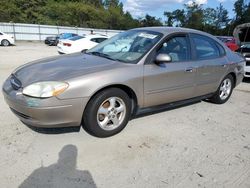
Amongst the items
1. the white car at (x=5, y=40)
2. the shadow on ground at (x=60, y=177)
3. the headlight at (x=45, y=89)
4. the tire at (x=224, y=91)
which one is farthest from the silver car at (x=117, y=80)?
the white car at (x=5, y=40)

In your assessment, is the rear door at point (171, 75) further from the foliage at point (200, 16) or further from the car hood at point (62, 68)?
the foliage at point (200, 16)

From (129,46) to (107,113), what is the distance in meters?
1.30

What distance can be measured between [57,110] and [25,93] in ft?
1.51

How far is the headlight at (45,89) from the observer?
3.32m

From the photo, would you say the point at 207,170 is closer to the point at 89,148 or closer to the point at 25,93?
the point at 89,148

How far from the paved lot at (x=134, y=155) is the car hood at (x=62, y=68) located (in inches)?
32.9

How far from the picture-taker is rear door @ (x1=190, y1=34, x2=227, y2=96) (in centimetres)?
493

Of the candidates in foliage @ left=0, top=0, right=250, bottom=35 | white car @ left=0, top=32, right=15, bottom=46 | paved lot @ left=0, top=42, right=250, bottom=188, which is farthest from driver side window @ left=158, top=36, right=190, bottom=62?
foliage @ left=0, top=0, right=250, bottom=35

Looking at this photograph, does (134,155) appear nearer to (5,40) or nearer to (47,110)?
(47,110)

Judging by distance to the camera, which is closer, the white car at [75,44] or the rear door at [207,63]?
the rear door at [207,63]

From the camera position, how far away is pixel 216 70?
5324 mm

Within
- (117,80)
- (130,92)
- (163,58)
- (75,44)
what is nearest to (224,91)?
(163,58)

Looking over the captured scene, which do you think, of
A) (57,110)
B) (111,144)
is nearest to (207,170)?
(111,144)

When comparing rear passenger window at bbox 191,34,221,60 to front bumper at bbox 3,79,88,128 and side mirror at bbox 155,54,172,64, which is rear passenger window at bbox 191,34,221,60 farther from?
front bumper at bbox 3,79,88,128
